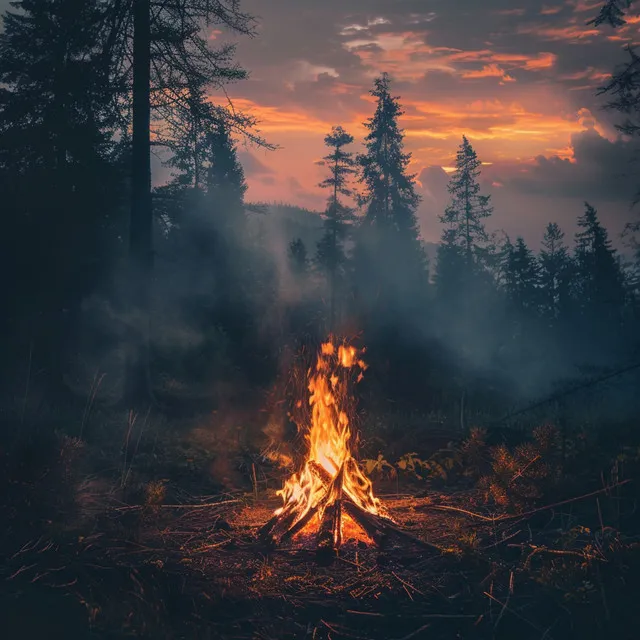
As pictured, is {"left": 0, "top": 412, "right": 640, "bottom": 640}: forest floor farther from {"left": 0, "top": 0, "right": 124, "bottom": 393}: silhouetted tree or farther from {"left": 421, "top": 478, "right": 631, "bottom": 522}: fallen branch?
{"left": 0, "top": 0, "right": 124, "bottom": 393}: silhouetted tree

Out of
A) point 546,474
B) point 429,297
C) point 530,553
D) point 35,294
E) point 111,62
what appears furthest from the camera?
point 429,297

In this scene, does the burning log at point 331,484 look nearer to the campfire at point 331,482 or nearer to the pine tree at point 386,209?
the campfire at point 331,482

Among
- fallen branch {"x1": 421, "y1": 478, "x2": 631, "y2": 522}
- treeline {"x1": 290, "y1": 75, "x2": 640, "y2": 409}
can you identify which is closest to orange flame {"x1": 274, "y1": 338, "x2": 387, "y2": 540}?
fallen branch {"x1": 421, "y1": 478, "x2": 631, "y2": 522}

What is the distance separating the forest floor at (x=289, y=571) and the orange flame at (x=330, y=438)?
622mm

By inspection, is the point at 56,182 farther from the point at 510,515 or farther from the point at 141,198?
the point at 510,515

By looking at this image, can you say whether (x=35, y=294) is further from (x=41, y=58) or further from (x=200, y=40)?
(x=41, y=58)

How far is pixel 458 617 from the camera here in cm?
481

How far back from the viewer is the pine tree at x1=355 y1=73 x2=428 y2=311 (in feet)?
158

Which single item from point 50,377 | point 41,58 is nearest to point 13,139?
point 41,58

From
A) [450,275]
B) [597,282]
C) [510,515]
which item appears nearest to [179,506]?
[510,515]

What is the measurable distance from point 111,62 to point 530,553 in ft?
40.8

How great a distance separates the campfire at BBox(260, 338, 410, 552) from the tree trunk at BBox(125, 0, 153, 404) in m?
7.17

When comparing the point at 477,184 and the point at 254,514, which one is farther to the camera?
the point at 477,184

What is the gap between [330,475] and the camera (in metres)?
6.89
